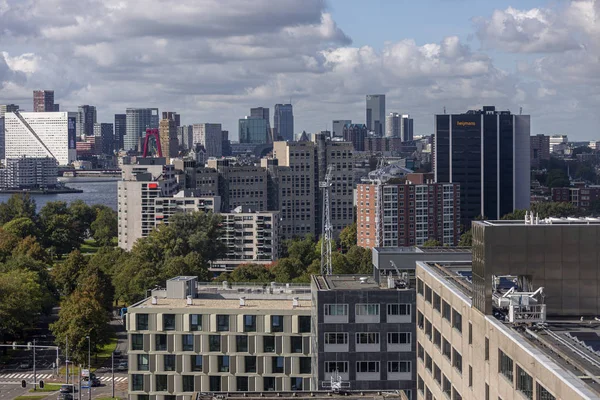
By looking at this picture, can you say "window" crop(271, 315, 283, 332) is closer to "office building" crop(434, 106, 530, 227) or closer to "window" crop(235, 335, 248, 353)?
"window" crop(235, 335, 248, 353)

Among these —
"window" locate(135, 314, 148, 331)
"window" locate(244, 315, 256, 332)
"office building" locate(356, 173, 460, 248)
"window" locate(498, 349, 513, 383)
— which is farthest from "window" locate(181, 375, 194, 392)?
"office building" locate(356, 173, 460, 248)

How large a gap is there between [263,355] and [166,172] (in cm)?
10708

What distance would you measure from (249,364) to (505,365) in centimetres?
2728

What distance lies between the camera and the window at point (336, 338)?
37844mm

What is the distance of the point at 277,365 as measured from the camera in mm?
45906

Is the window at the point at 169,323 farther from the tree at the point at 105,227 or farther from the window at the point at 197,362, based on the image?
the tree at the point at 105,227

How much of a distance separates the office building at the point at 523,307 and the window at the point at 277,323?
20.9 m

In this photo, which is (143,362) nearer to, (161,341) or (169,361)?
(169,361)

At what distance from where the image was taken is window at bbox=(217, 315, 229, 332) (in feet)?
151

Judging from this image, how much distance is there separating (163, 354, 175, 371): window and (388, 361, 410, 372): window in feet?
41.5

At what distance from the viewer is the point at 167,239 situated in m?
116

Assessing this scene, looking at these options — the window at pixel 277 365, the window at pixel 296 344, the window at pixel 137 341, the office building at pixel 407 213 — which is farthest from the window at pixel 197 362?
the office building at pixel 407 213

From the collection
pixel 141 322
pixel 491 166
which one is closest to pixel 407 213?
pixel 491 166

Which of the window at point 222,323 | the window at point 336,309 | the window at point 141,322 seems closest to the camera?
the window at point 336,309
